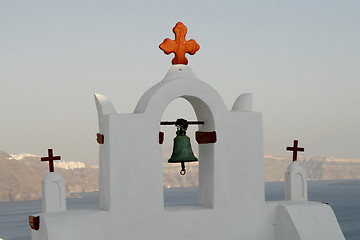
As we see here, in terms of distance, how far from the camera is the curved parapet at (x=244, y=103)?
12.0 metres

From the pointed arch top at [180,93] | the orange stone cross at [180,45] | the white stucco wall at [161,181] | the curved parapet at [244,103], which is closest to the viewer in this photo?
the white stucco wall at [161,181]

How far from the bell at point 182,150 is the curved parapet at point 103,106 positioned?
132 centimetres

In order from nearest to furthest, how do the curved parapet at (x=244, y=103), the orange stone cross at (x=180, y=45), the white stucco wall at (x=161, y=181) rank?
the white stucco wall at (x=161, y=181) < the orange stone cross at (x=180, y=45) < the curved parapet at (x=244, y=103)

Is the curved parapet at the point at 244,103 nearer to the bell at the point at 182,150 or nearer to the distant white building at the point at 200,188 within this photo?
the distant white building at the point at 200,188

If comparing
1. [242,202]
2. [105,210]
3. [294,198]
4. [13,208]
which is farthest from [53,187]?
[13,208]

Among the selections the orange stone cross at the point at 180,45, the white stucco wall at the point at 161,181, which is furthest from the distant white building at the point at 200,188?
the orange stone cross at the point at 180,45

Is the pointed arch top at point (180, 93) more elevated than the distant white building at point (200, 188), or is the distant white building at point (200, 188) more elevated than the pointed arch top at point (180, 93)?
the pointed arch top at point (180, 93)

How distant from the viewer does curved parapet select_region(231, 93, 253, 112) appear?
12.0 m

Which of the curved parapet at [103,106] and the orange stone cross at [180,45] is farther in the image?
the orange stone cross at [180,45]

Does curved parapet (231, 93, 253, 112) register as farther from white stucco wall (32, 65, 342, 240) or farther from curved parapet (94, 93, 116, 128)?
curved parapet (94, 93, 116, 128)

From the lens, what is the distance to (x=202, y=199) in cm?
1180

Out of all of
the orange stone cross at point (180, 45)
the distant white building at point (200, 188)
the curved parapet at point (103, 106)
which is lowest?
the distant white building at point (200, 188)

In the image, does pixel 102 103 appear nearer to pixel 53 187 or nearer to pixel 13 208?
pixel 53 187

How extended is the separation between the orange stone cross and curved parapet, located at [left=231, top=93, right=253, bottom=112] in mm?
1245
